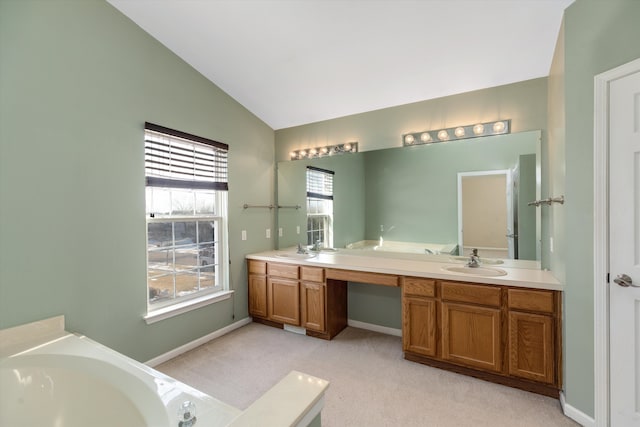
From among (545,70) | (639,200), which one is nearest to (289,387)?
(639,200)

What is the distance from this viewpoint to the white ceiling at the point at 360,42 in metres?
1.95

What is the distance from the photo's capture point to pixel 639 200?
1.51 metres

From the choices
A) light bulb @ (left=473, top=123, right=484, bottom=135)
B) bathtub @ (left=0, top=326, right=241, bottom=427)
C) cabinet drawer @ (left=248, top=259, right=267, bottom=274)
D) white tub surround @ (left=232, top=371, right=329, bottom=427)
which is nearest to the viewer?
white tub surround @ (left=232, top=371, right=329, bottom=427)

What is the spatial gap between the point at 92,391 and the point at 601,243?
2910 millimetres

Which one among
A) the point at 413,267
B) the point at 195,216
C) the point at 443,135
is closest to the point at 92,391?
the point at 195,216

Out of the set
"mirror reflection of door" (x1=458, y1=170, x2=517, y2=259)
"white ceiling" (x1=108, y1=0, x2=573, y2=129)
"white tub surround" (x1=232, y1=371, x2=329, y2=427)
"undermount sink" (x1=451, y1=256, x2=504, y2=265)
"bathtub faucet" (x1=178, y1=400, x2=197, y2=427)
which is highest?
"white ceiling" (x1=108, y1=0, x2=573, y2=129)

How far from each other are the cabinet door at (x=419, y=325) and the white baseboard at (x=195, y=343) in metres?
1.88

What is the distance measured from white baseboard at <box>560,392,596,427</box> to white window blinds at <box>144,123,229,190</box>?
10.9 ft

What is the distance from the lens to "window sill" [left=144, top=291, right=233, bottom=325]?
245 cm

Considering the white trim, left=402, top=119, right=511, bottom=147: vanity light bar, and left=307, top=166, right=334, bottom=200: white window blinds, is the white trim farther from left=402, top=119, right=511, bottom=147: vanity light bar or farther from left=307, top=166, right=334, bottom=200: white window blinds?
left=307, top=166, right=334, bottom=200: white window blinds

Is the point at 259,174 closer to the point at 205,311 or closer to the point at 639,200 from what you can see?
the point at 205,311

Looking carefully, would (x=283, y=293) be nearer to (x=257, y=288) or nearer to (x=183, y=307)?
(x=257, y=288)

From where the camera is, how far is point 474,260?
2.55 m

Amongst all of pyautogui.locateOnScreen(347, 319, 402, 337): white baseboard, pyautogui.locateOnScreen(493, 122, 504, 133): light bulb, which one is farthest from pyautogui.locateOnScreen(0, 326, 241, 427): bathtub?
pyautogui.locateOnScreen(493, 122, 504, 133): light bulb
